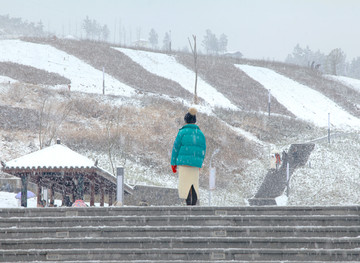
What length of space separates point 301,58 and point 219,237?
158827mm

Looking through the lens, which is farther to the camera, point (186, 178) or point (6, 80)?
point (6, 80)

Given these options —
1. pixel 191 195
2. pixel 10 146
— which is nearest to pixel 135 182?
pixel 10 146

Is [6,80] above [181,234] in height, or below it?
above

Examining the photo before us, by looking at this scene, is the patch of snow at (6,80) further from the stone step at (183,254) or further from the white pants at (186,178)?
the stone step at (183,254)

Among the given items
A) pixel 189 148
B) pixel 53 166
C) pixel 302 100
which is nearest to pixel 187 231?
pixel 189 148

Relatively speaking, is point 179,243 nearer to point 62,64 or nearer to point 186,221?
point 186,221

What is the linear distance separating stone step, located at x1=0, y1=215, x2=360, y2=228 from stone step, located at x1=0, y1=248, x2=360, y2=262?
0.90m

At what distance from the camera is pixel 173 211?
34.2 ft

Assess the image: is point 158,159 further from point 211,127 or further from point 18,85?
point 18,85

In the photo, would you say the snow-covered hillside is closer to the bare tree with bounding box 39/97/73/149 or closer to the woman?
the bare tree with bounding box 39/97/73/149

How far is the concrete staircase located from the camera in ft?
30.2

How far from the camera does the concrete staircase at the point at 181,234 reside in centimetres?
920

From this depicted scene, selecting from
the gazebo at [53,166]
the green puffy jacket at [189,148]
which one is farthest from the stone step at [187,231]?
the gazebo at [53,166]

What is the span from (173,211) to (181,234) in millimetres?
710
